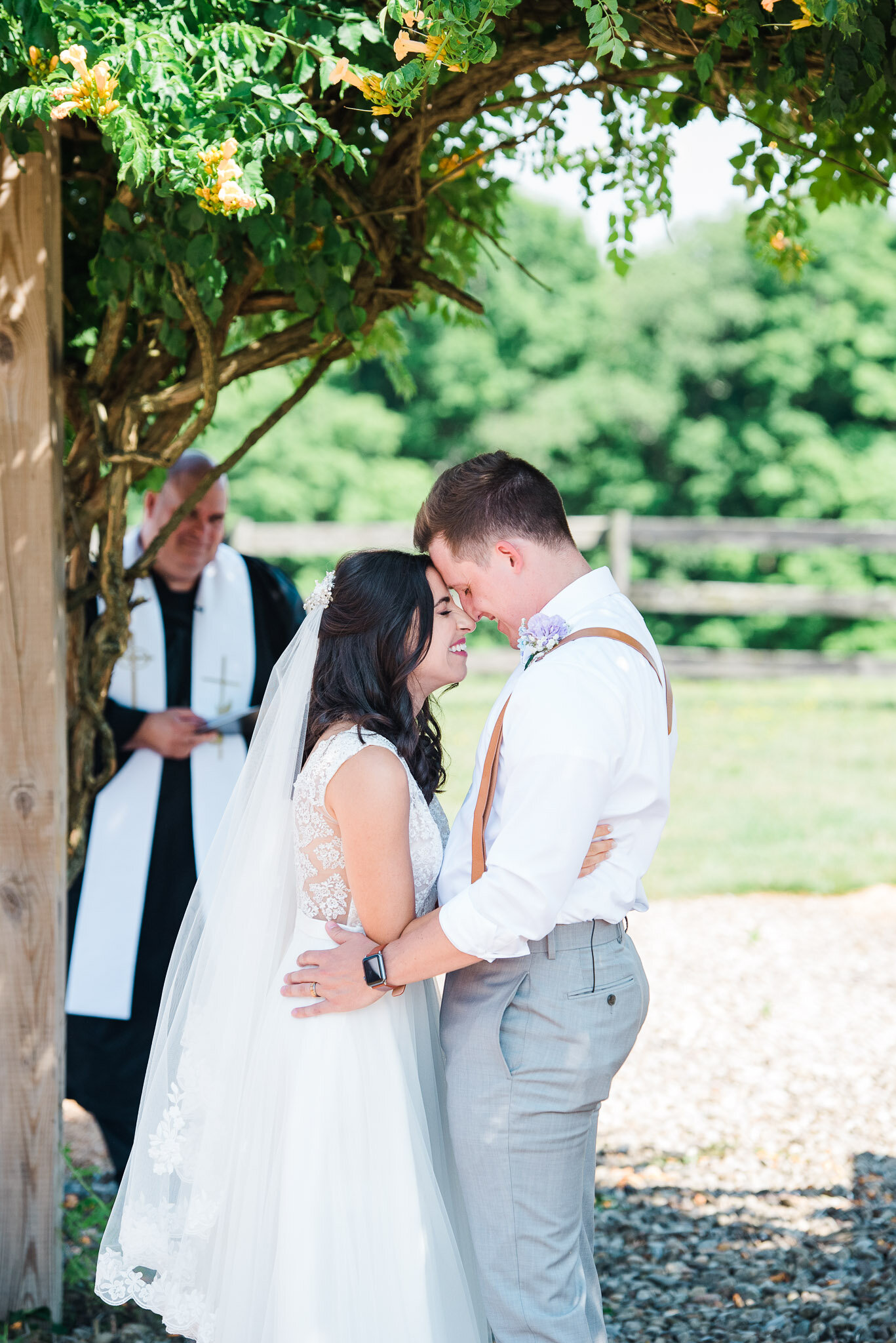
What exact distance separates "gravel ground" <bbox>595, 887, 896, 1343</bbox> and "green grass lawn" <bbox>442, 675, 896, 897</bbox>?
2.48 feet

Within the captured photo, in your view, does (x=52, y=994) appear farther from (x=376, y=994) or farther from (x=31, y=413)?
(x=31, y=413)

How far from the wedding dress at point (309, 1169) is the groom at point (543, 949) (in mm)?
116

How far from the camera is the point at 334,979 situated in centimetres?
236

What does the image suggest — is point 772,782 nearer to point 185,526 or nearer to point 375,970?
point 185,526

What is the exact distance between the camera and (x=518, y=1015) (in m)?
2.25

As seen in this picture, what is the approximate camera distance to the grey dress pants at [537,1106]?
2230 mm

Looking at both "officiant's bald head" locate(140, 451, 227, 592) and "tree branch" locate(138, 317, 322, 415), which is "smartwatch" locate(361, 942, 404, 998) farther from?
"officiant's bald head" locate(140, 451, 227, 592)

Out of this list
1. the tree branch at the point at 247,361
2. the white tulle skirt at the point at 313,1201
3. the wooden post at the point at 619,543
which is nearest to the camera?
the white tulle skirt at the point at 313,1201

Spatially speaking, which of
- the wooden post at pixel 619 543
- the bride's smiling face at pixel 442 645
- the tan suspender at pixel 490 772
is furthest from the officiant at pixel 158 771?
the wooden post at pixel 619 543

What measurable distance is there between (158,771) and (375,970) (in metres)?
2.01

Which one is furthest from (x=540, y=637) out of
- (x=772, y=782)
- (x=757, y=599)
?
(x=757, y=599)

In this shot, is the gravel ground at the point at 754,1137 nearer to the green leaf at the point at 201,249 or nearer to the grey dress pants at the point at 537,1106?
the grey dress pants at the point at 537,1106

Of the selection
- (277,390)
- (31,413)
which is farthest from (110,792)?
(277,390)

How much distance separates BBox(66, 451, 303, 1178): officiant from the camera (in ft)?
12.9
